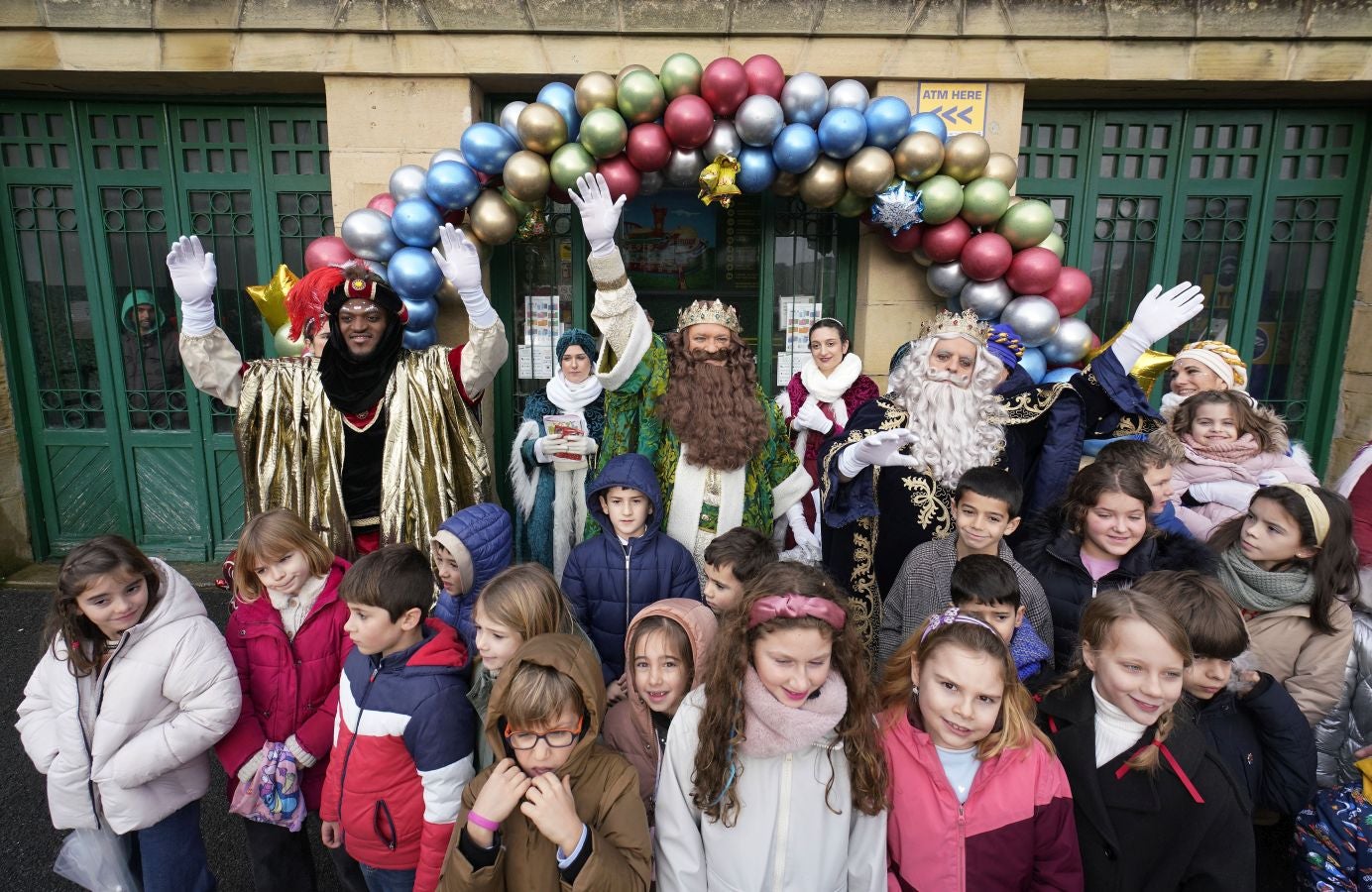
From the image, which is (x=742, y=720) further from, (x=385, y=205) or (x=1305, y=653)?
(x=385, y=205)

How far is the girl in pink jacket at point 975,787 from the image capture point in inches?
68.4

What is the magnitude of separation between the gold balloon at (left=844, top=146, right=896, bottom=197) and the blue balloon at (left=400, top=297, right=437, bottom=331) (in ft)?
7.78

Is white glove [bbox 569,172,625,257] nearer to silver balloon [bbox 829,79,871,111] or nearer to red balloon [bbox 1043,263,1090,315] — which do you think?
silver balloon [bbox 829,79,871,111]

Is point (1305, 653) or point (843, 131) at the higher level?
point (843, 131)

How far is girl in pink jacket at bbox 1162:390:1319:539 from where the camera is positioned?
2873 millimetres

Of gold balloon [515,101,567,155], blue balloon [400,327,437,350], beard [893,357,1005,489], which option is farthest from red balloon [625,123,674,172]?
→ beard [893,357,1005,489]

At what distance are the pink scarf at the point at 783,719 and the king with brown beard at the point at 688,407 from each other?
1281 millimetres

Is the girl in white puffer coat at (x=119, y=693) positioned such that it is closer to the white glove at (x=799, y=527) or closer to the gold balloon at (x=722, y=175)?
the white glove at (x=799, y=527)

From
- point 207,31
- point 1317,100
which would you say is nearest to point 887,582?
point 1317,100

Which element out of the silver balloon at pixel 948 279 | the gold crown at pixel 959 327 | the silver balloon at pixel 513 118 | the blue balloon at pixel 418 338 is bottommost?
the blue balloon at pixel 418 338

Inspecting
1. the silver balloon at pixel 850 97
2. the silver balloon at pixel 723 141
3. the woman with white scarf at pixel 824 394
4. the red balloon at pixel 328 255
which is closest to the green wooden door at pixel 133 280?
the red balloon at pixel 328 255

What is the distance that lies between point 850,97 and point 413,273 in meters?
2.47

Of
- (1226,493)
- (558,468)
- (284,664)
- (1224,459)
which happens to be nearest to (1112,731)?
(1226,493)

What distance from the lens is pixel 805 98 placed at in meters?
3.67
